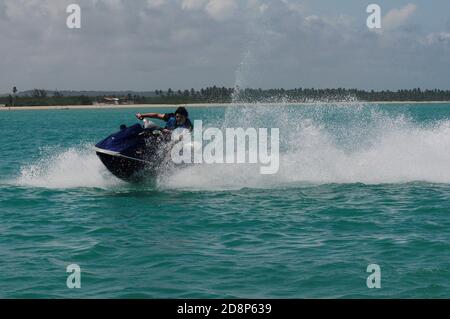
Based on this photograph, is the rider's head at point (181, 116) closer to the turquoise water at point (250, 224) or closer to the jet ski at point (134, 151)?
the jet ski at point (134, 151)

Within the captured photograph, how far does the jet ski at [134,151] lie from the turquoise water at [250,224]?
1.69 ft

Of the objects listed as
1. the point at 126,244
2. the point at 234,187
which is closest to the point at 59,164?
the point at 234,187

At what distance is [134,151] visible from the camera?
50.3ft

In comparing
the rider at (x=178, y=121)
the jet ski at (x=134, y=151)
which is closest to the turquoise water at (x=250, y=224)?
the jet ski at (x=134, y=151)

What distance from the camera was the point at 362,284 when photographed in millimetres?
8508

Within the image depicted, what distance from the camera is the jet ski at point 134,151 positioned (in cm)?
1525

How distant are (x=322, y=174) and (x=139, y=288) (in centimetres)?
970

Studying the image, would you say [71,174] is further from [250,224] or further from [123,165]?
[250,224]

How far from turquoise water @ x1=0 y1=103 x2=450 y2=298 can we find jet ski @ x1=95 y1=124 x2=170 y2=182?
52 cm

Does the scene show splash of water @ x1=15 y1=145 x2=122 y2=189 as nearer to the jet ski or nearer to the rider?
the jet ski

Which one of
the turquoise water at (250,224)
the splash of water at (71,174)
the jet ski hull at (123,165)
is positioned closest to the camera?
the turquoise water at (250,224)

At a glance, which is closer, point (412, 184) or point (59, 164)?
point (412, 184)

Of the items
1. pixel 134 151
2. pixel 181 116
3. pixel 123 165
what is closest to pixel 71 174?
pixel 123 165
